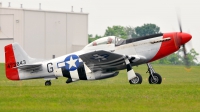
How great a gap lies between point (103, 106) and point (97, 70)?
9.58m

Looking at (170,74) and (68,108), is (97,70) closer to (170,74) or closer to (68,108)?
(68,108)

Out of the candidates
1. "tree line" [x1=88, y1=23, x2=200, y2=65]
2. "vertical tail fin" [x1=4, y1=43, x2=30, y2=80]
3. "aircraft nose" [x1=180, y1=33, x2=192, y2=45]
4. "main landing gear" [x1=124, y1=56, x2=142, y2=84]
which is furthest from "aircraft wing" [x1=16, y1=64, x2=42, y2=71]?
"tree line" [x1=88, y1=23, x2=200, y2=65]

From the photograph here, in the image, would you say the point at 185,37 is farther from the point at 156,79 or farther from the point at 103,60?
the point at 103,60

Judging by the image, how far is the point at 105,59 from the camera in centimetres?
2620

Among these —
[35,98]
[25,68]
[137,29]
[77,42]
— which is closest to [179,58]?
[137,29]

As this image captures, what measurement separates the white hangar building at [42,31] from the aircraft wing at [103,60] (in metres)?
36.4

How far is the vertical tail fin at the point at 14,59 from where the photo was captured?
27750mm

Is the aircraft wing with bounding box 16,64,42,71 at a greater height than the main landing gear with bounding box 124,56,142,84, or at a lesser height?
greater

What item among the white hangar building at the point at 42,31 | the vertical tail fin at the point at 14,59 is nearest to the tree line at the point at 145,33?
the white hangar building at the point at 42,31

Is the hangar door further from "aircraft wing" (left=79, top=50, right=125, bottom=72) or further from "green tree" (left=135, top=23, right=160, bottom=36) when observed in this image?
"aircraft wing" (left=79, top=50, right=125, bottom=72)

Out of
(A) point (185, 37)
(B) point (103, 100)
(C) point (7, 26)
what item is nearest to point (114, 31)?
(C) point (7, 26)

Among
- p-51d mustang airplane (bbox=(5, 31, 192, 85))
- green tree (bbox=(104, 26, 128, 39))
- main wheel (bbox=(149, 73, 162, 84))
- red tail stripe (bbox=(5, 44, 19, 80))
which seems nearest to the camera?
Answer: p-51d mustang airplane (bbox=(5, 31, 192, 85))

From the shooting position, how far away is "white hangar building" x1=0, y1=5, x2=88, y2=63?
63.1 metres

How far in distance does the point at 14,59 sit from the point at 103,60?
159 inches
